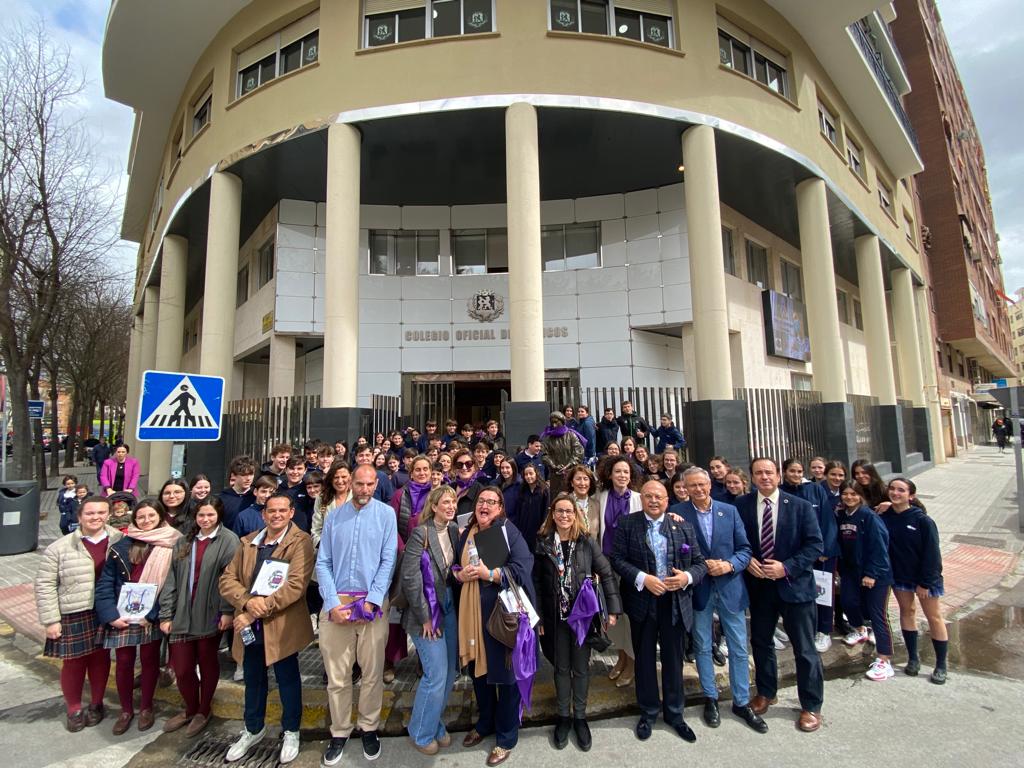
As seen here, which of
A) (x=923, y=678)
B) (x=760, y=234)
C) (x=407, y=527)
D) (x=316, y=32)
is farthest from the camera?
(x=760, y=234)

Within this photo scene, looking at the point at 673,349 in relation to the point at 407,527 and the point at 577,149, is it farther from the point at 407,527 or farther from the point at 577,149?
the point at 407,527

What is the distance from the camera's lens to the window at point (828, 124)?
54.0ft

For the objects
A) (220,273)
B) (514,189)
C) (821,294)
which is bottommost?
(821,294)

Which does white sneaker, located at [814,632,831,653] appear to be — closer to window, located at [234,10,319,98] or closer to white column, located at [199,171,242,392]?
white column, located at [199,171,242,392]

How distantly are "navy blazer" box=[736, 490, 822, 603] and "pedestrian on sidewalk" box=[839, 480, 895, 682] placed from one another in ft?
3.47

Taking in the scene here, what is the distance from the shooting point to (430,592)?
3.47 m

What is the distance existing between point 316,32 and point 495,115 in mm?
5328

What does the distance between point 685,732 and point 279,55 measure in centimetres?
1605

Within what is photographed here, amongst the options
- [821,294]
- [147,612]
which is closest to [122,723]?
[147,612]

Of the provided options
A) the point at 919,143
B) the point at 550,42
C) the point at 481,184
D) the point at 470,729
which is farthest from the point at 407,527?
the point at 919,143

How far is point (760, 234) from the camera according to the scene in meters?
17.9

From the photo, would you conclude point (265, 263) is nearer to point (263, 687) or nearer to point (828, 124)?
point (263, 687)

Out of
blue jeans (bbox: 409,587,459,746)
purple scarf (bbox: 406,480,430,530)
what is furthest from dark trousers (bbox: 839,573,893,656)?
purple scarf (bbox: 406,480,430,530)

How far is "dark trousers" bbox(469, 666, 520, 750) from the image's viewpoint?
343 centimetres
